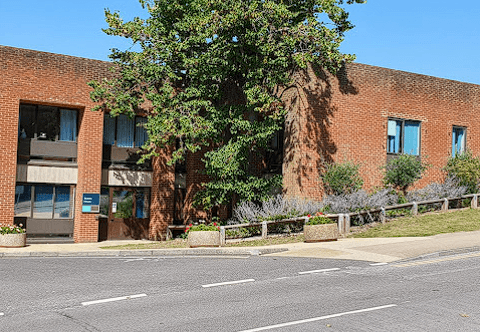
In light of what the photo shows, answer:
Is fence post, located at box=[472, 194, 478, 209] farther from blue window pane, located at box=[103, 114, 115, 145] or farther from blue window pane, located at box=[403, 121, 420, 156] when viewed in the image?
blue window pane, located at box=[103, 114, 115, 145]

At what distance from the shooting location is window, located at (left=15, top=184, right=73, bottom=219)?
2462 centimetres

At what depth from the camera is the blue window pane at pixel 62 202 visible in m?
25.4

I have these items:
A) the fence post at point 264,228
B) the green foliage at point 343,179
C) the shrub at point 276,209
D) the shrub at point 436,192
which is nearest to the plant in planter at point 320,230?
the fence post at point 264,228

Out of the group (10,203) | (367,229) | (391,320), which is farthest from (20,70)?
(391,320)

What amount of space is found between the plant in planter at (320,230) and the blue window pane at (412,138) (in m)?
10.5

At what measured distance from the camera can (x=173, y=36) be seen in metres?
22.9

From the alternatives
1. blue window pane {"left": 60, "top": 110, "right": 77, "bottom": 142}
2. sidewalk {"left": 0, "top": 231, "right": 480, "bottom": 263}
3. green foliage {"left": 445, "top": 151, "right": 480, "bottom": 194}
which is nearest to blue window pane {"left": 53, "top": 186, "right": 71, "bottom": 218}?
blue window pane {"left": 60, "top": 110, "right": 77, "bottom": 142}

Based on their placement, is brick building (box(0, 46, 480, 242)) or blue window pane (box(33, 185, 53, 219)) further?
blue window pane (box(33, 185, 53, 219))

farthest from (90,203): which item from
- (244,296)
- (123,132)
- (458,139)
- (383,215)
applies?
(458,139)

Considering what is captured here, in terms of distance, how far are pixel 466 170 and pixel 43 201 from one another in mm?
19605

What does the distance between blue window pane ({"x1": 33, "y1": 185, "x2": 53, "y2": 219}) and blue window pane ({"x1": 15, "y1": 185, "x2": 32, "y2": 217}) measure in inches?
9.7

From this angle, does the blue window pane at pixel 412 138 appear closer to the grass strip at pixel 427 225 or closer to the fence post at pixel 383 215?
the grass strip at pixel 427 225

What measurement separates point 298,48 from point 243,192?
630 cm

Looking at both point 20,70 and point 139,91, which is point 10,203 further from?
point 139,91
